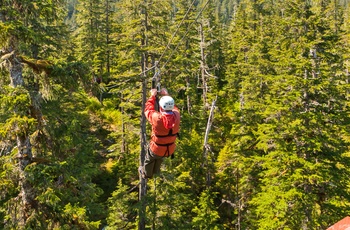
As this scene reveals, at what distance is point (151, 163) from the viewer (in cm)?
764

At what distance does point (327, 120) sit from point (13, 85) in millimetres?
13677

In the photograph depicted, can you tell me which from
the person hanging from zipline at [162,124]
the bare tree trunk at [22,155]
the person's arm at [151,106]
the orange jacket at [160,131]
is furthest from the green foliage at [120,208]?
the person's arm at [151,106]

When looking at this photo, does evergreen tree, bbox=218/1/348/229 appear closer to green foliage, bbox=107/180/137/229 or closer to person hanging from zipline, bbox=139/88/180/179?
green foliage, bbox=107/180/137/229

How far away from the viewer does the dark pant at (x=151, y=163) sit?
23.7 ft

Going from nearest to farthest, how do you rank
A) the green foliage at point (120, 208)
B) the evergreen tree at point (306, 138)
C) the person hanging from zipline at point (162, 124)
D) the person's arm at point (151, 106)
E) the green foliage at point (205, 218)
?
the person hanging from zipline at point (162, 124)
the person's arm at point (151, 106)
the evergreen tree at point (306, 138)
the green foliage at point (120, 208)
the green foliage at point (205, 218)

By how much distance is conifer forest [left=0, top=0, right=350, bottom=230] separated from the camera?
8.02 meters

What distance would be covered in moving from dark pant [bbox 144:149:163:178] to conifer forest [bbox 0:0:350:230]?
200 centimetres

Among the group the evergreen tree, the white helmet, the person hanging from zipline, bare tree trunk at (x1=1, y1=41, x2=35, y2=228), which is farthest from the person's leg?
the evergreen tree

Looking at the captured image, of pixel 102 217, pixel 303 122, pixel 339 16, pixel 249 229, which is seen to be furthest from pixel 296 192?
pixel 339 16

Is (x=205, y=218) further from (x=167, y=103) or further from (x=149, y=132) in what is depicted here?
(x=167, y=103)

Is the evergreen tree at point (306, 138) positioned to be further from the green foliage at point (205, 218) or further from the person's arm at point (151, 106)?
the person's arm at point (151, 106)

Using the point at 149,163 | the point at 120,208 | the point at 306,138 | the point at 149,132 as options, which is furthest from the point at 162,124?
the point at 120,208

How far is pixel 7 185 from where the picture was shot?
26.2 ft

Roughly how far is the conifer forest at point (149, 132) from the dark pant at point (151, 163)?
2.00m
